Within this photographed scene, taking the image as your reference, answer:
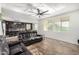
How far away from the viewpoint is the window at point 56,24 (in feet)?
7.46

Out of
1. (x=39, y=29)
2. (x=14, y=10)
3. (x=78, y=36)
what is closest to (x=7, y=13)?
(x=14, y=10)

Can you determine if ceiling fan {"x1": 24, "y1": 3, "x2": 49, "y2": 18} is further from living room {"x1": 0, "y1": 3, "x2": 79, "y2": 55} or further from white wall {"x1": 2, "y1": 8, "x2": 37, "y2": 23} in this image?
white wall {"x1": 2, "y1": 8, "x2": 37, "y2": 23}

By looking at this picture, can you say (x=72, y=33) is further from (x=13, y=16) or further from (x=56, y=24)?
(x=13, y=16)

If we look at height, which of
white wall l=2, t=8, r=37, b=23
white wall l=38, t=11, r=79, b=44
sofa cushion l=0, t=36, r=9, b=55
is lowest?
sofa cushion l=0, t=36, r=9, b=55

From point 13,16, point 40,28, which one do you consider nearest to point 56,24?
point 40,28

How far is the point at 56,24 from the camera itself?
2318 millimetres

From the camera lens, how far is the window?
2273mm

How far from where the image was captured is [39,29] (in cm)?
235

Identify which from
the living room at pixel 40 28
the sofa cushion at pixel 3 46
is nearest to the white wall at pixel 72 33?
the living room at pixel 40 28

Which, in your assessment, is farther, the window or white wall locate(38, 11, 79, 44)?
the window

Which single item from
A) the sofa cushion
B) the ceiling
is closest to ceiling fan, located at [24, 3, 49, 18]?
the ceiling

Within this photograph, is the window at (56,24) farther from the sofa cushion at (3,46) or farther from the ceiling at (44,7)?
the sofa cushion at (3,46)

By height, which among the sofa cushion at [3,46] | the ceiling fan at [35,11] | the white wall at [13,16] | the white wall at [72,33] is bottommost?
the sofa cushion at [3,46]
